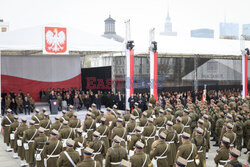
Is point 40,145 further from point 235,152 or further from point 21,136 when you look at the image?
point 235,152

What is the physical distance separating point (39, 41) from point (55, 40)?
2.78 feet

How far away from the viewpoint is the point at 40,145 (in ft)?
29.6

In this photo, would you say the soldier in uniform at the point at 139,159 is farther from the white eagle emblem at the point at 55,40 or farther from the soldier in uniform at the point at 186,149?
the white eagle emblem at the point at 55,40

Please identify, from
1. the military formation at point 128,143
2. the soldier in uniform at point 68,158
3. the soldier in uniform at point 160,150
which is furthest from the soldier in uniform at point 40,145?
the soldier in uniform at point 160,150

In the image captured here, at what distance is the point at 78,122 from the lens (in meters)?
11.3

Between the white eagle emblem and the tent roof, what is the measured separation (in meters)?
0.37

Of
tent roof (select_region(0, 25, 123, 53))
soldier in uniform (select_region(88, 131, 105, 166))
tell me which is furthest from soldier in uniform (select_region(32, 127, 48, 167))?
tent roof (select_region(0, 25, 123, 53))

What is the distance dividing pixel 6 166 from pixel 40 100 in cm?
1524

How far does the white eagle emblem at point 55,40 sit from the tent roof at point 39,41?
37 cm

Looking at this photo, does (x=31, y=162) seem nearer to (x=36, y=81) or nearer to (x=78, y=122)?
(x=78, y=122)

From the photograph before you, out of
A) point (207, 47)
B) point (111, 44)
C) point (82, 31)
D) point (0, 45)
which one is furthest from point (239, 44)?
point (0, 45)

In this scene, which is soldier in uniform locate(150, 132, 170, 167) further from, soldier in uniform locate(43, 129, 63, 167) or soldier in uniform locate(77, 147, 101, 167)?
soldier in uniform locate(43, 129, 63, 167)

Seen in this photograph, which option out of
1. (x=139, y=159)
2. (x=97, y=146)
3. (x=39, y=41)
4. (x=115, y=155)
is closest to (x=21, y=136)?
(x=97, y=146)

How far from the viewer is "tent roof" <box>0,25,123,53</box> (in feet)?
54.8
